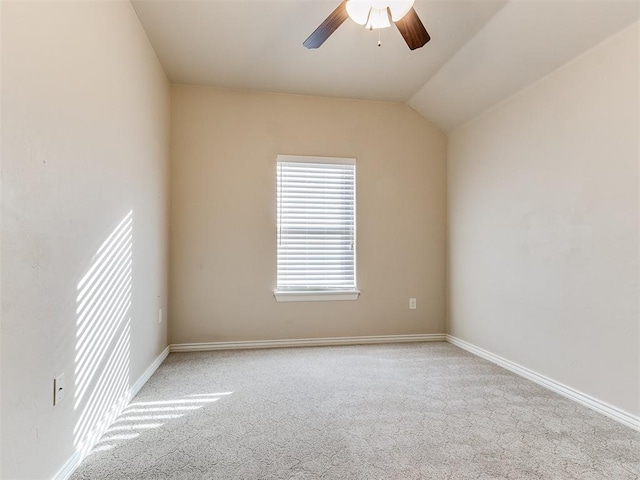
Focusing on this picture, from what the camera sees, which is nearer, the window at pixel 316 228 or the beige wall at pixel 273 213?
the beige wall at pixel 273 213

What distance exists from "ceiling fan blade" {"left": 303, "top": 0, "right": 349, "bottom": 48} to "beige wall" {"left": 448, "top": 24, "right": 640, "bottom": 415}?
5.35ft

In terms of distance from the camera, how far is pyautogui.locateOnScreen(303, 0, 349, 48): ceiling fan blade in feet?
5.98

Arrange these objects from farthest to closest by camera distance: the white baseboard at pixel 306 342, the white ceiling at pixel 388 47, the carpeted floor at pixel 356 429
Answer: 1. the white baseboard at pixel 306 342
2. the white ceiling at pixel 388 47
3. the carpeted floor at pixel 356 429

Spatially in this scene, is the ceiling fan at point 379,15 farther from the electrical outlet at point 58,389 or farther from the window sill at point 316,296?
the window sill at point 316,296

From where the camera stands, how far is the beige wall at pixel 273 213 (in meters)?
3.44

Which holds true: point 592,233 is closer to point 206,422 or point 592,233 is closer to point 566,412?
point 566,412

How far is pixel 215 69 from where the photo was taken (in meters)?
3.14

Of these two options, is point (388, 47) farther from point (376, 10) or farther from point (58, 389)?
point (58, 389)

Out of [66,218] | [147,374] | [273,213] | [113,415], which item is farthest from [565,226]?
[147,374]

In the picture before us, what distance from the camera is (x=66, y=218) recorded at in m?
1.51

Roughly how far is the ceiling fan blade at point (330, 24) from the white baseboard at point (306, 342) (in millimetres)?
2622

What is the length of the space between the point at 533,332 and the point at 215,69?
3.35 meters

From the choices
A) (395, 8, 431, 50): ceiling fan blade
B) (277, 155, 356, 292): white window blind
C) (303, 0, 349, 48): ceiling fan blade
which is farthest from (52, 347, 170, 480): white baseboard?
(395, 8, 431, 50): ceiling fan blade

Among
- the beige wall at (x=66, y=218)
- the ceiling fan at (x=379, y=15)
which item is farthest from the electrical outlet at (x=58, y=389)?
the ceiling fan at (x=379, y=15)
